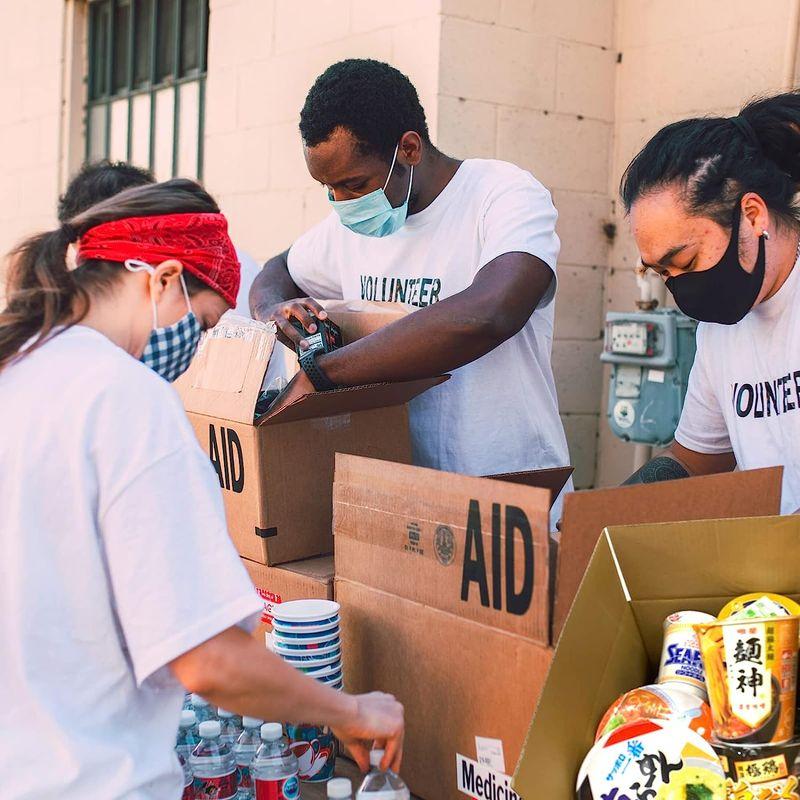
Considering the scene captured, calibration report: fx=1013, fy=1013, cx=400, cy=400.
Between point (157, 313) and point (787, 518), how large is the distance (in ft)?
2.93

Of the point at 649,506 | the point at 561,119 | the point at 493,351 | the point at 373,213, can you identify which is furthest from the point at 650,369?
the point at 649,506

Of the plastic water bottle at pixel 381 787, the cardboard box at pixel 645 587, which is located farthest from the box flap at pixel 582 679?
the plastic water bottle at pixel 381 787

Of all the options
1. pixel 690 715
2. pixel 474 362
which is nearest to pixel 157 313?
pixel 690 715

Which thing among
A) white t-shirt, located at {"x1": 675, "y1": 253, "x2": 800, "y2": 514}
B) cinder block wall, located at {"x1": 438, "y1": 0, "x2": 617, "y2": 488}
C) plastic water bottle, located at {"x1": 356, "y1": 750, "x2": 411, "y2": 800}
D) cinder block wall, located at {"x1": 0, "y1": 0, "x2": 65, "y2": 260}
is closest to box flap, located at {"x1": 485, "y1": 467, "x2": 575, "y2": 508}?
white t-shirt, located at {"x1": 675, "y1": 253, "x2": 800, "y2": 514}

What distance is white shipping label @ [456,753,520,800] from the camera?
144 cm

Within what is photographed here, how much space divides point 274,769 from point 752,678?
2.26ft

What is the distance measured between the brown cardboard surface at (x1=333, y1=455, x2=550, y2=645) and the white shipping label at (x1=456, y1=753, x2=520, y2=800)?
21cm

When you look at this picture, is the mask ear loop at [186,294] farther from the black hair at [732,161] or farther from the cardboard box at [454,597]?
the black hair at [732,161]

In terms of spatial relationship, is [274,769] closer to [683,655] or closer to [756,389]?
[683,655]

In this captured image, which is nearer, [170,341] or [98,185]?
[170,341]

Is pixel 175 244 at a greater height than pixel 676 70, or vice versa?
pixel 676 70

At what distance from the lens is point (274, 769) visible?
146 cm

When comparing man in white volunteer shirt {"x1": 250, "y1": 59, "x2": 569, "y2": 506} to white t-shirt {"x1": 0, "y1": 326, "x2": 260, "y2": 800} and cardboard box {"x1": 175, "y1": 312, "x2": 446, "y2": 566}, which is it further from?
white t-shirt {"x1": 0, "y1": 326, "x2": 260, "y2": 800}

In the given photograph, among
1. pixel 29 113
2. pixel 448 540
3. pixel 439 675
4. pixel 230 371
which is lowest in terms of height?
pixel 439 675
